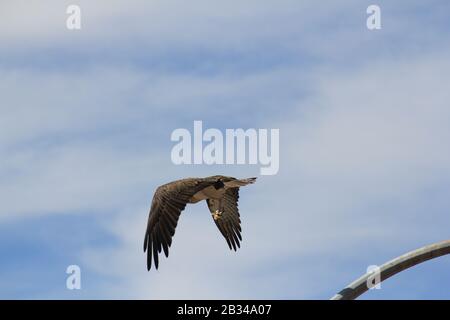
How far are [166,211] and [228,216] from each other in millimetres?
5075

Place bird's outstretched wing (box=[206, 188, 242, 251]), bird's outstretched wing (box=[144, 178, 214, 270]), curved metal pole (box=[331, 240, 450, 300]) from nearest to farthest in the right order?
curved metal pole (box=[331, 240, 450, 300])
bird's outstretched wing (box=[144, 178, 214, 270])
bird's outstretched wing (box=[206, 188, 242, 251])

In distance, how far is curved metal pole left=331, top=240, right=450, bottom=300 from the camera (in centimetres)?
2052

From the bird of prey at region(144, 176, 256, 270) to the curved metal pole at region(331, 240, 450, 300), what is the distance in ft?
22.3

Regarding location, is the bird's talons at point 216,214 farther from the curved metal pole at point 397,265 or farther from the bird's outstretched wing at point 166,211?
the curved metal pole at point 397,265

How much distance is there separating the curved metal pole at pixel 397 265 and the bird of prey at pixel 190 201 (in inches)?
268

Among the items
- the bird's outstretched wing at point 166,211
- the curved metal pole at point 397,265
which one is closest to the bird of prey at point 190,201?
the bird's outstretched wing at point 166,211

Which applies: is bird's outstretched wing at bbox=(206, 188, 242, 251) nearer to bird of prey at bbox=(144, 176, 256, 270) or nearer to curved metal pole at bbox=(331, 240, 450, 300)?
bird of prey at bbox=(144, 176, 256, 270)

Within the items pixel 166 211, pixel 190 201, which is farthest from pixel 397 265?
pixel 190 201

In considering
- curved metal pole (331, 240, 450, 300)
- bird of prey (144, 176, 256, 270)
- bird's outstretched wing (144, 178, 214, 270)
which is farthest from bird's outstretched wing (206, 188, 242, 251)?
curved metal pole (331, 240, 450, 300)
